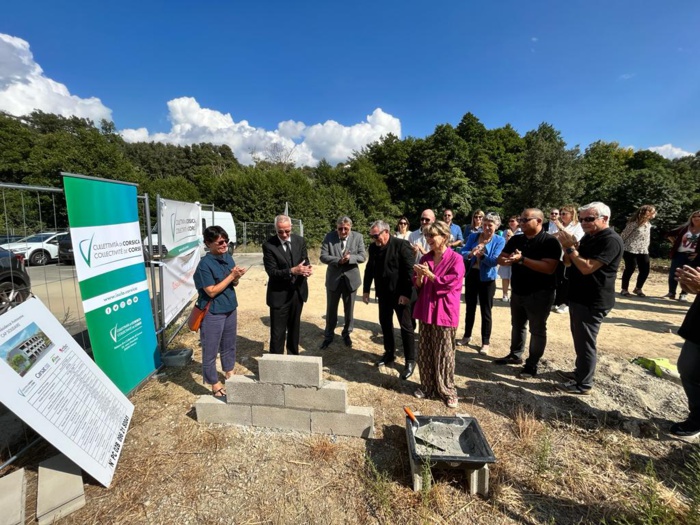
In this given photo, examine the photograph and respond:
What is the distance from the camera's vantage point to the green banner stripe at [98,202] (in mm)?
2729

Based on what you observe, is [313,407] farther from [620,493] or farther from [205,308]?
[620,493]

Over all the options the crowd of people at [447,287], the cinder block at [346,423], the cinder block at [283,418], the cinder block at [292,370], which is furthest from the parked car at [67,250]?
the cinder block at [346,423]

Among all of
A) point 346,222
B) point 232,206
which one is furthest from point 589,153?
point 346,222

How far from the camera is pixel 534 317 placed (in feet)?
11.7

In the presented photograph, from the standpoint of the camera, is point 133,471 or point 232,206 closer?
point 133,471

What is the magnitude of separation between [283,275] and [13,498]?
8.62 ft

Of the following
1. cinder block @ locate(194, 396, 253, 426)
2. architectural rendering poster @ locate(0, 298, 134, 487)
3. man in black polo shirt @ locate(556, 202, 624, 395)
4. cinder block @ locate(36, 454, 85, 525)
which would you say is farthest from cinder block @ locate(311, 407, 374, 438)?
man in black polo shirt @ locate(556, 202, 624, 395)

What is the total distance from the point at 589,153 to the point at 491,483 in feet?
157

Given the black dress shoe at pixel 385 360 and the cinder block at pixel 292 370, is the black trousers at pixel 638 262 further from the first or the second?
the cinder block at pixel 292 370

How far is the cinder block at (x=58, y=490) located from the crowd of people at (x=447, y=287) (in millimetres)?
1239

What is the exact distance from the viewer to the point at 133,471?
251 centimetres

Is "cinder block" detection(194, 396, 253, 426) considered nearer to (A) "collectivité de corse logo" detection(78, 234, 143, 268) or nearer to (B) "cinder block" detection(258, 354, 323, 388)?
(B) "cinder block" detection(258, 354, 323, 388)

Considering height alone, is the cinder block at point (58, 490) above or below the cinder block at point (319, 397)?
below

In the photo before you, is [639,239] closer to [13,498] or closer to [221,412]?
Answer: [221,412]
